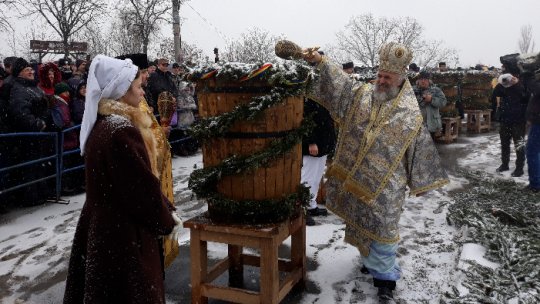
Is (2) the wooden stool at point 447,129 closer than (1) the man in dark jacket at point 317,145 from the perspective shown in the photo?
No

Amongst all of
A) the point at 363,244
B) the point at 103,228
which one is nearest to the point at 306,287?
the point at 363,244

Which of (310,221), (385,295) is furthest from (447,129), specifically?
(385,295)

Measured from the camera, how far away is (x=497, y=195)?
6637 mm

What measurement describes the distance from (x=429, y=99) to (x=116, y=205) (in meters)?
9.29

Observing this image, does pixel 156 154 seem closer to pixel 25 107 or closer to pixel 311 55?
pixel 311 55

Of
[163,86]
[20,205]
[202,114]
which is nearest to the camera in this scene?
[202,114]

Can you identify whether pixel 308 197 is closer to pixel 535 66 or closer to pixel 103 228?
pixel 103 228

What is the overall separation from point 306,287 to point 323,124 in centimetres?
234

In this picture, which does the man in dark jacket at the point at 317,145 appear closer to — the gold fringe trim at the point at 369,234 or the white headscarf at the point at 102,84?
the gold fringe trim at the point at 369,234

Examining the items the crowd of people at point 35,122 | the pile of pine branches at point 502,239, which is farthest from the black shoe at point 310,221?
the crowd of people at point 35,122

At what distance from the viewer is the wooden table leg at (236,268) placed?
4.09 meters

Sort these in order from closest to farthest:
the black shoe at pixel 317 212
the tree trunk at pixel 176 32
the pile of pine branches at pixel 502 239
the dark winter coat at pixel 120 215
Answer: the dark winter coat at pixel 120 215 → the pile of pine branches at pixel 502 239 → the black shoe at pixel 317 212 → the tree trunk at pixel 176 32

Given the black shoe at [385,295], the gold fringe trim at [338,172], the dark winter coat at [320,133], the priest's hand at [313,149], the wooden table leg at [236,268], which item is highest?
the dark winter coat at [320,133]

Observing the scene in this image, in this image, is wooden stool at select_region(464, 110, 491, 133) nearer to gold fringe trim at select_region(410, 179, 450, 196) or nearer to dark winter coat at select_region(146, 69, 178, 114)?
dark winter coat at select_region(146, 69, 178, 114)
